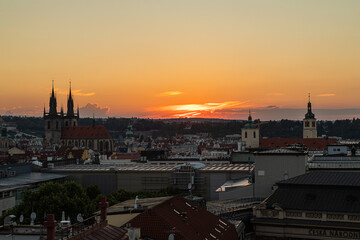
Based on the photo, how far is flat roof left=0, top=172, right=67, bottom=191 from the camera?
7964 cm

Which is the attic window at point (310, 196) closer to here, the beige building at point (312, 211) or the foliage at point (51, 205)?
the beige building at point (312, 211)

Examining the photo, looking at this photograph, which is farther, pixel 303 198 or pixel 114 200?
pixel 114 200

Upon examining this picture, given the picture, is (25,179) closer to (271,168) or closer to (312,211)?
(271,168)

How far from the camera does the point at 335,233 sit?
37812mm

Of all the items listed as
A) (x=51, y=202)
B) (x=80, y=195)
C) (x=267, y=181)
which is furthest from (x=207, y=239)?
(x=80, y=195)

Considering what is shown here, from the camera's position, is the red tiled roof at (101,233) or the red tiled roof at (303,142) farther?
the red tiled roof at (303,142)

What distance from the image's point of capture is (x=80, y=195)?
67.6 meters

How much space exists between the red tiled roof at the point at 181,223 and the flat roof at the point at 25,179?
1614 inches

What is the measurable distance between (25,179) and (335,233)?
210ft

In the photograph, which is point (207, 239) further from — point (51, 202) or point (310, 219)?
point (51, 202)

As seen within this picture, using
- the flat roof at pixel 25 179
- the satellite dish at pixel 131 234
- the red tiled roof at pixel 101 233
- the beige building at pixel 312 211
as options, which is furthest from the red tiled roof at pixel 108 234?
the flat roof at pixel 25 179

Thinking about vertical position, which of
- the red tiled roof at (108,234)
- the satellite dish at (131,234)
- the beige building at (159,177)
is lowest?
the beige building at (159,177)

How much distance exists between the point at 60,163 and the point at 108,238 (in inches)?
3785

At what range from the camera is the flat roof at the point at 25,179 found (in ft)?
261
